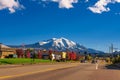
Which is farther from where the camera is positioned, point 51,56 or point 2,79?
point 51,56

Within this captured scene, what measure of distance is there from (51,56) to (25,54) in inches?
1069

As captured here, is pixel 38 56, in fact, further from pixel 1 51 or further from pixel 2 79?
pixel 2 79

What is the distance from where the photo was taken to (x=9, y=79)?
68.5 ft

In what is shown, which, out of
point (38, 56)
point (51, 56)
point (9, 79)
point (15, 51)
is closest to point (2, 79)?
point (9, 79)

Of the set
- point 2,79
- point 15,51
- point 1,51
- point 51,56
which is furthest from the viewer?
point 51,56

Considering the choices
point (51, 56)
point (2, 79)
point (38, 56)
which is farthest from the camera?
point (51, 56)

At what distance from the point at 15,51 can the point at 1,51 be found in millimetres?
19066

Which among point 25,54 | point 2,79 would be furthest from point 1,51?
point 2,79

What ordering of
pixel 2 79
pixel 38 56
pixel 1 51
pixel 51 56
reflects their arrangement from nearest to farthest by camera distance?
pixel 2 79
pixel 1 51
pixel 38 56
pixel 51 56

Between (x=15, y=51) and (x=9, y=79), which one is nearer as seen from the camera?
(x=9, y=79)

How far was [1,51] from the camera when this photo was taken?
144 m

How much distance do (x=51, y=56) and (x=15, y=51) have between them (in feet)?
124

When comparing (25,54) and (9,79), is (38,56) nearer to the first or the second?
(25,54)

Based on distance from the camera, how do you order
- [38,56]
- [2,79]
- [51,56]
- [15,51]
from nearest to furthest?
[2,79], [15,51], [38,56], [51,56]
